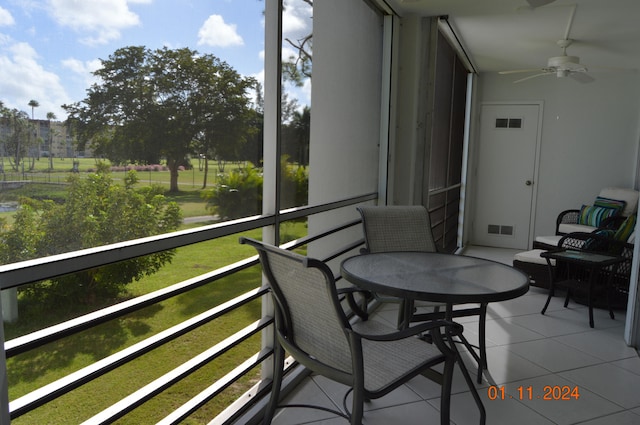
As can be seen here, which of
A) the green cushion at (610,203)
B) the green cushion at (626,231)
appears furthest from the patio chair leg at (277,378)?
the green cushion at (610,203)

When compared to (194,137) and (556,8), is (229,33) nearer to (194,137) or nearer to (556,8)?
(194,137)

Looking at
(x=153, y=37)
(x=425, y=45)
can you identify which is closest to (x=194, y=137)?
(x=153, y=37)

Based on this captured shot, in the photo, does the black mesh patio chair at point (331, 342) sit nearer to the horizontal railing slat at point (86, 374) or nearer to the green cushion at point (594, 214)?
the horizontal railing slat at point (86, 374)

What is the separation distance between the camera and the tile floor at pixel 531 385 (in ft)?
7.41

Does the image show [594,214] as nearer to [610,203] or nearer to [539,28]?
[610,203]

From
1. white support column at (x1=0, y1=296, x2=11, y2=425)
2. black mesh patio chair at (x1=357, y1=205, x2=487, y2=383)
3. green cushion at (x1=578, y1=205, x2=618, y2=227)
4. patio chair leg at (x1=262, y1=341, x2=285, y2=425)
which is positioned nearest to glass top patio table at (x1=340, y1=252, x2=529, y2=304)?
black mesh patio chair at (x1=357, y1=205, x2=487, y2=383)

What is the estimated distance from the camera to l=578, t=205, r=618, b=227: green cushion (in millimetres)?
5751

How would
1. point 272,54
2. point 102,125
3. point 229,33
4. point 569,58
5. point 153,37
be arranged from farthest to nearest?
point 229,33 → point 569,58 → point 153,37 → point 102,125 → point 272,54

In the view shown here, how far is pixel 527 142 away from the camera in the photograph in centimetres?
678

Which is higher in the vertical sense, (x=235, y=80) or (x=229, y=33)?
(x=229, y=33)

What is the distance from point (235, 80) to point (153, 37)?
4.04ft

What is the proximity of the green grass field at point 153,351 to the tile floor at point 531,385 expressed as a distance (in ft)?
6.02
